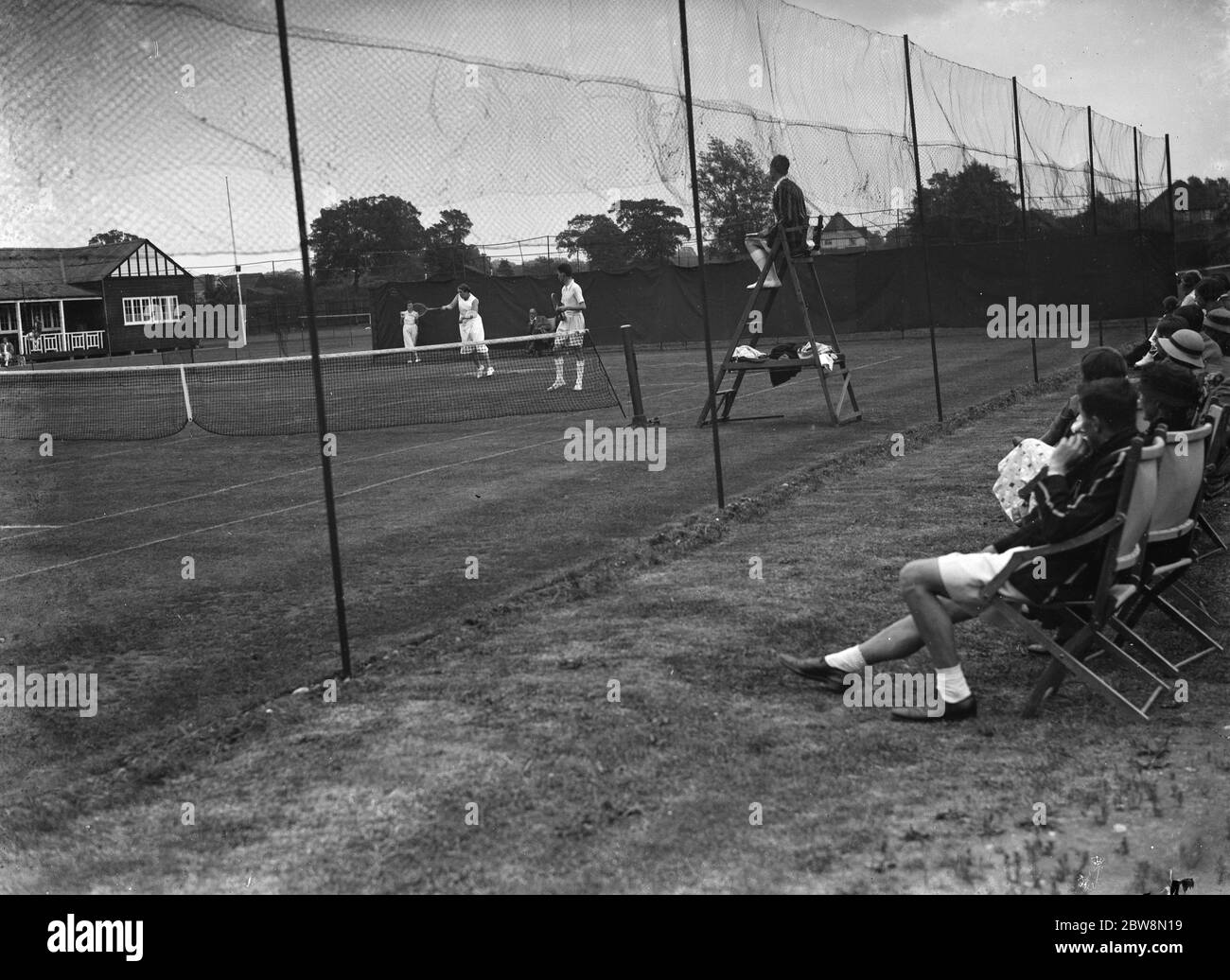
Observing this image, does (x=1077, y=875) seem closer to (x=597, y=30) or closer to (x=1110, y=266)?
(x=597, y=30)

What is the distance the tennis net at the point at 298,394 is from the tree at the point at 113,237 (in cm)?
375

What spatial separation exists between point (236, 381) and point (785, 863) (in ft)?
69.0

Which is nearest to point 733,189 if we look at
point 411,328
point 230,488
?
point 230,488

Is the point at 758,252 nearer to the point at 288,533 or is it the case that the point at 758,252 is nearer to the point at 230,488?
the point at 230,488

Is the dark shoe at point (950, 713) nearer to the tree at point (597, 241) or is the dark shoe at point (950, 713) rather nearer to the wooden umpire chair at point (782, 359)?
the wooden umpire chair at point (782, 359)

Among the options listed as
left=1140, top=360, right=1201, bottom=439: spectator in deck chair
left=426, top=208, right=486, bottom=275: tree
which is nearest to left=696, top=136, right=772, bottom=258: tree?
left=426, top=208, right=486, bottom=275: tree

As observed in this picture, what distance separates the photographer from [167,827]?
14.9 ft

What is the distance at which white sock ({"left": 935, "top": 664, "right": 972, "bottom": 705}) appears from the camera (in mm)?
5238

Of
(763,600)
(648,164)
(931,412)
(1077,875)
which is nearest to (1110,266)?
(931,412)

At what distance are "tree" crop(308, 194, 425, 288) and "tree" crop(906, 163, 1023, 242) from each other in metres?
13.1

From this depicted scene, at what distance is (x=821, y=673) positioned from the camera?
5672 mm

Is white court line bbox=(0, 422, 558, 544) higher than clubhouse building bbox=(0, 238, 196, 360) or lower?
lower

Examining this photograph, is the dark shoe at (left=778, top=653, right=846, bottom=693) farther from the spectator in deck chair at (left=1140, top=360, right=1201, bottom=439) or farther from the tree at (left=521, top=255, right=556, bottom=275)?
the tree at (left=521, top=255, right=556, bottom=275)

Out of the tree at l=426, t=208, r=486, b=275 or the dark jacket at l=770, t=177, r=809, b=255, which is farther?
the tree at l=426, t=208, r=486, b=275
